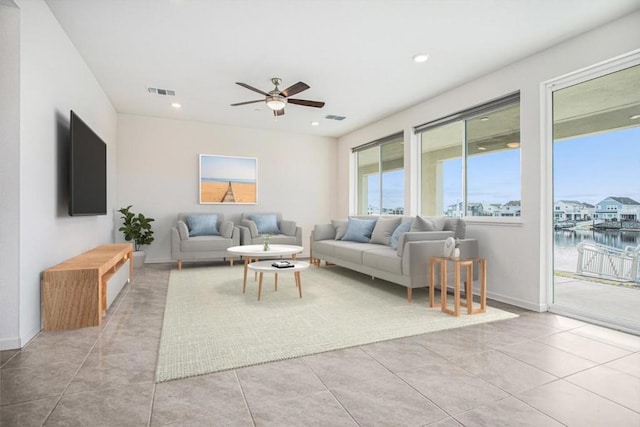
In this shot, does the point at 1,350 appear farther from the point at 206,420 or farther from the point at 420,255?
the point at 420,255

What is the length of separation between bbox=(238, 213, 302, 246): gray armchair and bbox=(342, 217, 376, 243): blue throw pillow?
1.11 meters

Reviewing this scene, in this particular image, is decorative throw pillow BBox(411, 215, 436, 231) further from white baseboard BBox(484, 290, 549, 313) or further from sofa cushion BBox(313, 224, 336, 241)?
sofa cushion BBox(313, 224, 336, 241)

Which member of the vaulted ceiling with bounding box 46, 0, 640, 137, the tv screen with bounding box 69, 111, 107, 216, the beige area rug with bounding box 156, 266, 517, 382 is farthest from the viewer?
the tv screen with bounding box 69, 111, 107, 216

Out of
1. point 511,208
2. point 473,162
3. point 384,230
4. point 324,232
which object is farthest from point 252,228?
point 511,208

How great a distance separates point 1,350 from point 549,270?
4566 millimetres

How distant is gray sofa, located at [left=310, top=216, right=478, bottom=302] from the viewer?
3.55m

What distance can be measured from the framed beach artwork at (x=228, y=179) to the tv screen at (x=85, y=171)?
2284 mm

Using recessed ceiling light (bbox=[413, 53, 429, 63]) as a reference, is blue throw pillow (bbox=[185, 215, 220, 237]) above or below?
below

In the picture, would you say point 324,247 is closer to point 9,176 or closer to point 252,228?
point 252,228

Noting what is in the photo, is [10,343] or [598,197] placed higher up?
[598,197]

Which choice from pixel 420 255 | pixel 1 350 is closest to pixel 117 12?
pixel 1 350

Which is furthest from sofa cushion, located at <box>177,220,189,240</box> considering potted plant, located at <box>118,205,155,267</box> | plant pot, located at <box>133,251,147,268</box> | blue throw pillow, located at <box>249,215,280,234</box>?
blue throw pillow, located at <box>249,215,280,234</box>

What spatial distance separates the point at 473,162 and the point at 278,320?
318 centimetres

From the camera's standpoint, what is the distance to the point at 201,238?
18.2 ft
